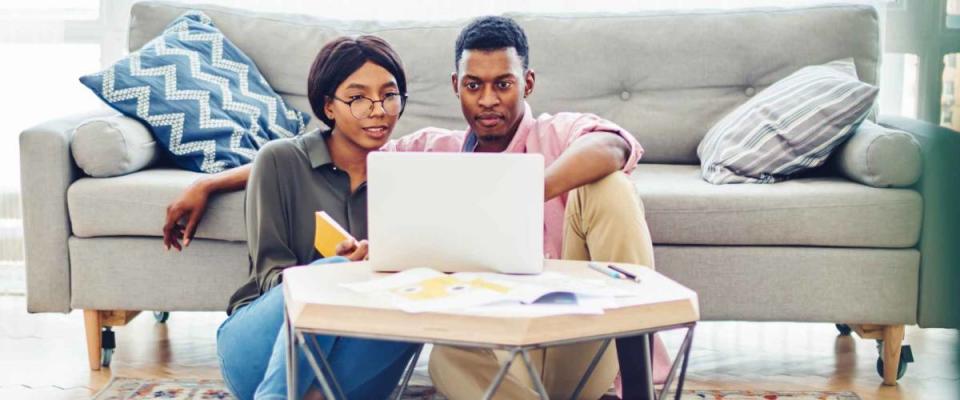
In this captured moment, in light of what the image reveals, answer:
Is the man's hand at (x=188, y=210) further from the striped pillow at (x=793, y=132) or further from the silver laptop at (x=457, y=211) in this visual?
the striped pillow at (x=793, y=132)

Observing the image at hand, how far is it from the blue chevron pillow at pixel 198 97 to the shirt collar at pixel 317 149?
2.31 feet

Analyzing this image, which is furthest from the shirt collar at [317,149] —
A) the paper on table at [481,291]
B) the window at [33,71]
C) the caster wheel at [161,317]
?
the window at [33,71]

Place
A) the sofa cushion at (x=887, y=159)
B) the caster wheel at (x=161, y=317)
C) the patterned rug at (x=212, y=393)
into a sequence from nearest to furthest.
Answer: the patterned rug at (x=212, y=393), the sofa cushion at (x=887, y=159), the caster wheel at (x=161, y=317)

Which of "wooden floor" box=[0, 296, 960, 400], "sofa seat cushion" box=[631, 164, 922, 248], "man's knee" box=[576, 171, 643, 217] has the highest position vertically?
"man's knee" box=[576, 171, 643, 217]

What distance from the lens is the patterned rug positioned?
2.20 meters

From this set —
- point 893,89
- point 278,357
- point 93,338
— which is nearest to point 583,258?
point 278,357

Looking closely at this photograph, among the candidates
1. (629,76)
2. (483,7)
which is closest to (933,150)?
(629,76)

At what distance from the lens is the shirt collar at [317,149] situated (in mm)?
1892

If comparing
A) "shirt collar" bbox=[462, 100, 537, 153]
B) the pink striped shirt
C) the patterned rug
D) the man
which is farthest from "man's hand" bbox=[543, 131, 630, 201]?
the patterned rug

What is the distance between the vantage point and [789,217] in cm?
229

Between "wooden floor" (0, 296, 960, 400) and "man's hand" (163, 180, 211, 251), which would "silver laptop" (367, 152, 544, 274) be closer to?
"man's hand" (163, 180, 211, 251)

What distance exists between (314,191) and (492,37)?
17.6 inches

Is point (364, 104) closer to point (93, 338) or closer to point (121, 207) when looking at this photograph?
point (121, 207)

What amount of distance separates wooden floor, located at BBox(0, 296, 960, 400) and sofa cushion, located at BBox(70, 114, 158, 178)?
17.6 inches
